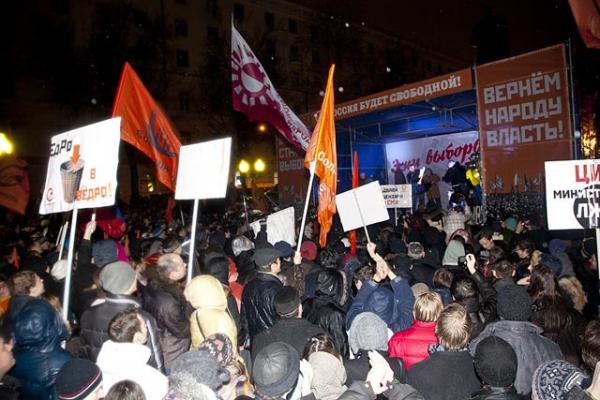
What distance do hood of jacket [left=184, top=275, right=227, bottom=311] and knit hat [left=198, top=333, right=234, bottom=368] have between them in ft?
2.02

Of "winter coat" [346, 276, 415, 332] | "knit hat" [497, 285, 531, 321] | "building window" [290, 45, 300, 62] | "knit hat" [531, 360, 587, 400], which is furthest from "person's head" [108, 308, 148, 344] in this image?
"building window" [290, 45, 300, 62]

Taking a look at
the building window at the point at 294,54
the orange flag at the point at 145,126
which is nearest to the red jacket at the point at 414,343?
the orange flag at the point at 145,126

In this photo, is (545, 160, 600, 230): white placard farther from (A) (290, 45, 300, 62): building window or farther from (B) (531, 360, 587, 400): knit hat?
(A) (290, 45, 300, 62): building window

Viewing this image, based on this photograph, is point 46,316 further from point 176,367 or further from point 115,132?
point 115,132

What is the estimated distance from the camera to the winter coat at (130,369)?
9.09 feet

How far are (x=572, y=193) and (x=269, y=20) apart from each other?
158 ft

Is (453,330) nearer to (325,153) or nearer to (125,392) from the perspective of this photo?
(125,392)

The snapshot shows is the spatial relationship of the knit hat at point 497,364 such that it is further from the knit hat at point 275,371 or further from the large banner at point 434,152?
the large banner at point 434,152

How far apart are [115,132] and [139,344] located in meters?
2.15

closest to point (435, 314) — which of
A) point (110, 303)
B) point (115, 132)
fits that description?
point (110, 303)

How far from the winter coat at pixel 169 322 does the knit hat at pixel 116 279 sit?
0.33m

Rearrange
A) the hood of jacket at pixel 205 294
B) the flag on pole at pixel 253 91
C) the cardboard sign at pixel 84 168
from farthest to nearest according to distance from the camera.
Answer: the flag on pole at pixel 253 91, the cardboard sign at pixel 84 168, the hood of jacket at pixel 205 294

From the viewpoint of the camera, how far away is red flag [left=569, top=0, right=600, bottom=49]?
8492mm

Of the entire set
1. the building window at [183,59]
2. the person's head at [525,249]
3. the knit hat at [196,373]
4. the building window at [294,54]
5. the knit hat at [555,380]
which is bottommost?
the knit hat at [555,380]
